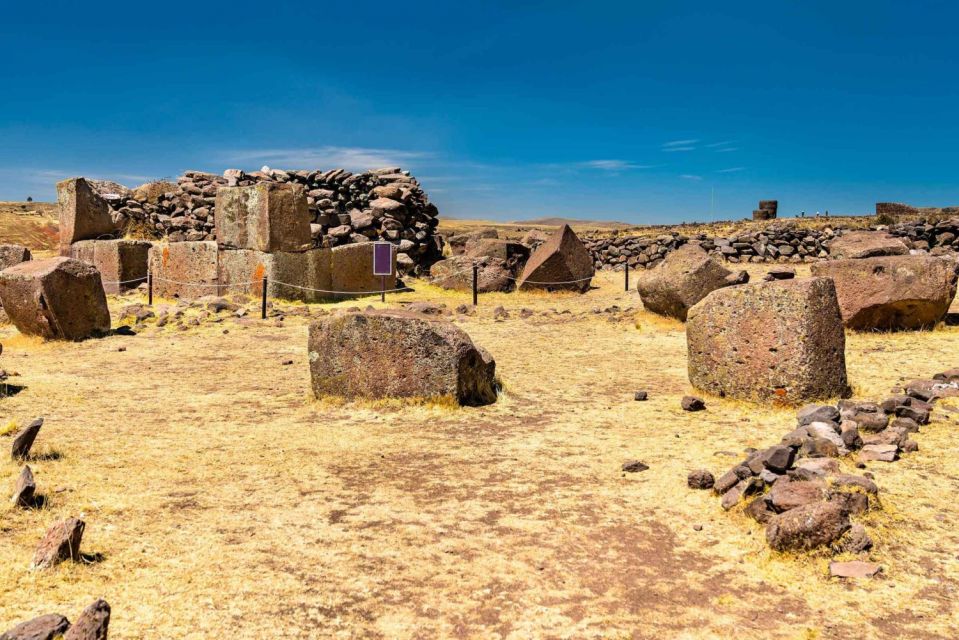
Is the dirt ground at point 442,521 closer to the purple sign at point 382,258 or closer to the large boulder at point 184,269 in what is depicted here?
the large boulder at point 184,269

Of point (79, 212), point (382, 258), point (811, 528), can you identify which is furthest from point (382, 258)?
point (811, 528)

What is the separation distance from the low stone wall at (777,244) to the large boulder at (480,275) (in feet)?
30.2

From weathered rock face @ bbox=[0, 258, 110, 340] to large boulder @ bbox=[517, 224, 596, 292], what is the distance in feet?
32.9

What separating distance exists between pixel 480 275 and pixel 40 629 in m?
16.1

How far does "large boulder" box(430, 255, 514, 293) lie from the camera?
61.4ft

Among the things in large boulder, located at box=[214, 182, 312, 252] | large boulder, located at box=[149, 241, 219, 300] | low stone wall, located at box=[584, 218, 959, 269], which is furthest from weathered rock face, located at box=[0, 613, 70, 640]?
low stone wall, located at box=[584, 218, 959, 269]

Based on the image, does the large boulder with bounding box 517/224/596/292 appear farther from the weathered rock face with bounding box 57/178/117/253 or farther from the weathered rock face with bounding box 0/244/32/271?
the weathered rock face with bounding box 0/244/32/271

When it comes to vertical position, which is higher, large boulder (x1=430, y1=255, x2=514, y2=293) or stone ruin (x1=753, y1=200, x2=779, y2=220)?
stone ruin (x1=753, y1=200, x2=779, y2=220)

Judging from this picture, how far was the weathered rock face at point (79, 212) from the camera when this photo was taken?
693 inches

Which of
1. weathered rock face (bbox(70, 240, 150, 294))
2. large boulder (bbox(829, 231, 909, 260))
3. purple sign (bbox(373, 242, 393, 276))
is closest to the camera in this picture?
large boulder (bbox(829, 231, 909, 260))

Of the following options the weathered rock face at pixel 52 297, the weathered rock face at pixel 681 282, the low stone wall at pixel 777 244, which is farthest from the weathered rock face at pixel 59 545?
the low stone wall at pixel 777 244

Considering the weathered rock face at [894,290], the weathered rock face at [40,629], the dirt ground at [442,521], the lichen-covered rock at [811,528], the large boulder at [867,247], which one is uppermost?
the large boulder at [867,247]

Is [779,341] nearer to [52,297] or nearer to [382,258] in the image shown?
[52,297]

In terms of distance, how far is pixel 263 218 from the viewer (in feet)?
50.7
